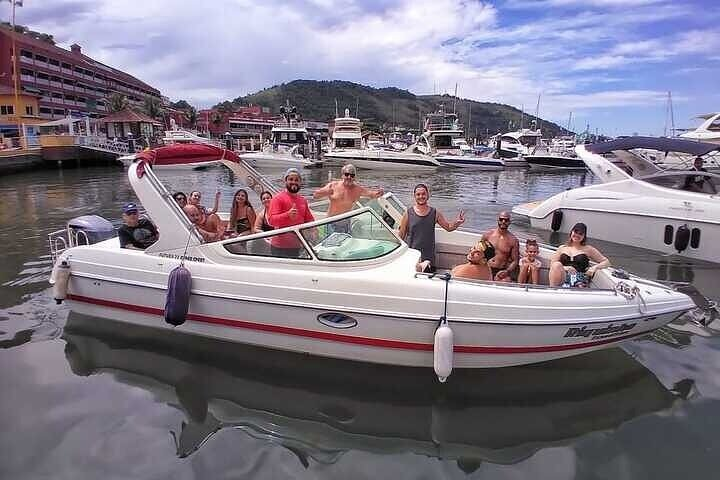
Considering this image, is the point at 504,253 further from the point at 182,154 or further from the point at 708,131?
the point at 708,131

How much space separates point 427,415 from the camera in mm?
4219

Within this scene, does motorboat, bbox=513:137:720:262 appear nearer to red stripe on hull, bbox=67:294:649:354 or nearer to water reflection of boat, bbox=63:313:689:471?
water reflection of boat, bbox=63:313:689:471

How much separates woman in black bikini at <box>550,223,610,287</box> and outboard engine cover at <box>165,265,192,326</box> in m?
3.73

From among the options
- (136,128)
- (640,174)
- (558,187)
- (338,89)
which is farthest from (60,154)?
(338,89)

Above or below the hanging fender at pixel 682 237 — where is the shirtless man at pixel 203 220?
above

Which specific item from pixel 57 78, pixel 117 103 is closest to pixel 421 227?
pixel 57 78

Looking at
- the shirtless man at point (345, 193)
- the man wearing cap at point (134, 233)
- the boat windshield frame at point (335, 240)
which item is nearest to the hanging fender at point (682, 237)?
the shirtless man at point (345, 193)

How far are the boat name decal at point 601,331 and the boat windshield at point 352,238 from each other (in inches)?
72.5

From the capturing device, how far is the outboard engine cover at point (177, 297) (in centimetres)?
479

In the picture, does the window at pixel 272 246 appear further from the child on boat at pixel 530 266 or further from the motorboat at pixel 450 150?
the motorboat at pixel 450 150

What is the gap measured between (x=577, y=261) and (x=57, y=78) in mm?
66571

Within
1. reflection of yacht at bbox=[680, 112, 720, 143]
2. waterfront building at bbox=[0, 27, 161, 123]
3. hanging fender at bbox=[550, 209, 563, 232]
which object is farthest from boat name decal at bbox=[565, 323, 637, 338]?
waterfront building at bbox=[0, 27, 161, 123]

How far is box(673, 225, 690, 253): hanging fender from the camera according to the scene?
30.7ft

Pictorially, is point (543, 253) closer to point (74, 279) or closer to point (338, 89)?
point (74, 279)
